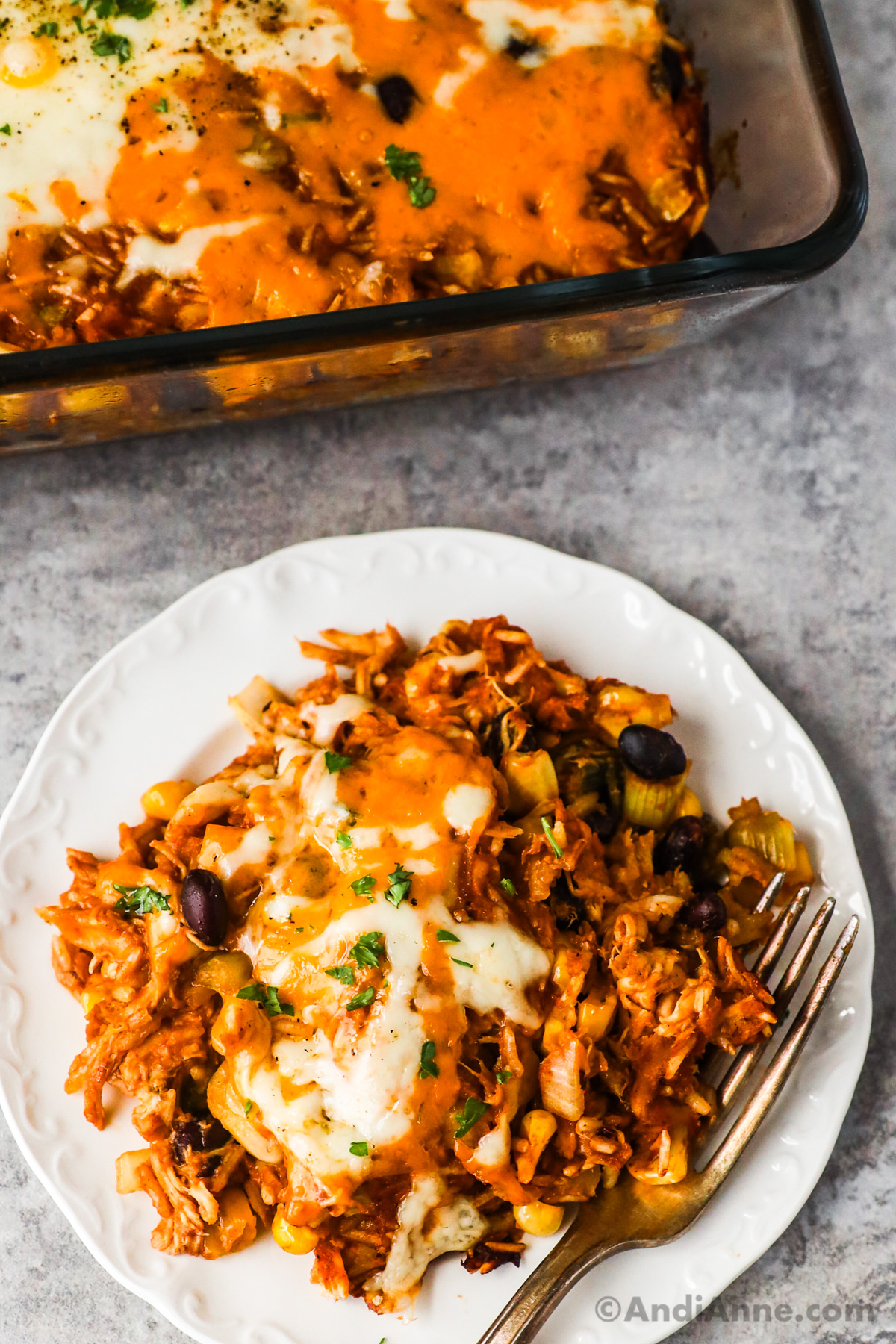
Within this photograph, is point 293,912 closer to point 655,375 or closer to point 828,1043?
point 828,1043

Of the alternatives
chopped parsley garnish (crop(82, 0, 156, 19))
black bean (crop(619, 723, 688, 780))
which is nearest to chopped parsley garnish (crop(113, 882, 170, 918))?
black bean (crop(619, 723, 688, 780))

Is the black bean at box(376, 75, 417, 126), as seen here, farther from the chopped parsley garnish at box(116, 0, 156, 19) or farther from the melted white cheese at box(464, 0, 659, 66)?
the chopped parsley garnish at box(116, 0, 156, 19)

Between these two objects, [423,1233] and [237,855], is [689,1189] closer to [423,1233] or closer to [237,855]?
[423,1233]

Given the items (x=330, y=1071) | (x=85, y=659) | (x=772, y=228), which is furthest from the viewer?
(x=85, y=659)

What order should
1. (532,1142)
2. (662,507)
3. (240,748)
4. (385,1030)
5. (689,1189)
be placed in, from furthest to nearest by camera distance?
(662,507), (240,748), (689,1189), (532,1142), (385,1030)

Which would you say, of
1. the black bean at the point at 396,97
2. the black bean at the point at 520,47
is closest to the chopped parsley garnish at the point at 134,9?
the black bean at the point at 396,97

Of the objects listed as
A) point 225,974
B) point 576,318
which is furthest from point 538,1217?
point 576,318

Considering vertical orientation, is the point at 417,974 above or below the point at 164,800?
above

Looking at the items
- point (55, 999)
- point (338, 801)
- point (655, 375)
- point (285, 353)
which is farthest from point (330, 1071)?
point (655, 375)
